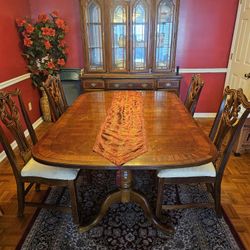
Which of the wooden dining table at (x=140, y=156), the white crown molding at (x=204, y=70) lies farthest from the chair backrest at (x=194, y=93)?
the white crown molding at (x=204, y=70)

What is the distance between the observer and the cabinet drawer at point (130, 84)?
3.16 metres

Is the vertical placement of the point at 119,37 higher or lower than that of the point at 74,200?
higher

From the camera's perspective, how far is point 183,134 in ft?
4.61

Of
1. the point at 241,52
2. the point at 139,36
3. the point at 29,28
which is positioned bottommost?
the point at 241,52

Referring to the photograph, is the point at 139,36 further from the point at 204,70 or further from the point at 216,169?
the point at 216,169

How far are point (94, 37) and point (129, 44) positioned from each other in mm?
520

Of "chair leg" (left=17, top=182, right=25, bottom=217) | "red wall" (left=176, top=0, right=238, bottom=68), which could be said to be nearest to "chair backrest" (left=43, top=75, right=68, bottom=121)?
"chair leg" (left=17, top=182, right=25, bottom=217)

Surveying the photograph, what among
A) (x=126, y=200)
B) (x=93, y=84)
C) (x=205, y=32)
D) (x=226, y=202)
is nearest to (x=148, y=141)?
(x=126, y=200)

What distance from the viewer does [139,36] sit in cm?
306

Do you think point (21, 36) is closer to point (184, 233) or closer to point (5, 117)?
point (5, 117)

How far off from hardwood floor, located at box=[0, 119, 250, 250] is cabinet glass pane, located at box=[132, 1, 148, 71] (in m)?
1.83

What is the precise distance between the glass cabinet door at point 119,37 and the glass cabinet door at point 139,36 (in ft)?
0.38

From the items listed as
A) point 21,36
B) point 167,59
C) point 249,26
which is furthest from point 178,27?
point 21,36

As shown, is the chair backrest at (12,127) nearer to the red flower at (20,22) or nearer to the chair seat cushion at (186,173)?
the chair seat cushion at (186,173)
